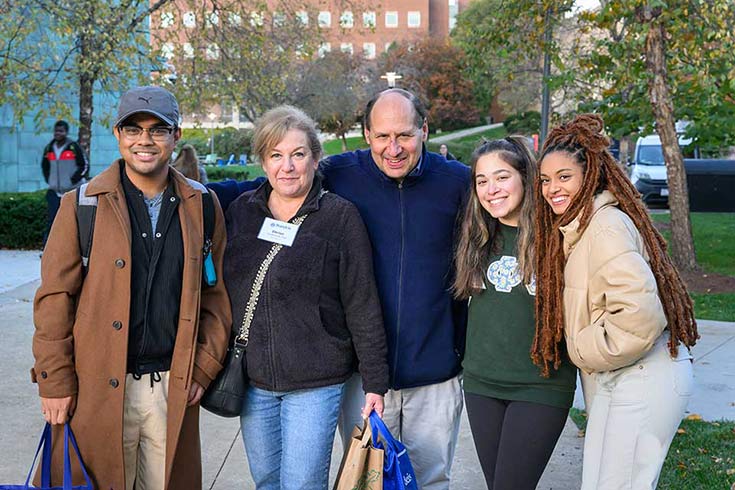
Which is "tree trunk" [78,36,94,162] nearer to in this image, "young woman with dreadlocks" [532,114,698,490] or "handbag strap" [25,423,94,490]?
"handbag strap" [25,423,94,490]

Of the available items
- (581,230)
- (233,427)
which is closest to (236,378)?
(581,230)

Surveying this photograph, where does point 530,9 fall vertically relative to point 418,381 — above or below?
above

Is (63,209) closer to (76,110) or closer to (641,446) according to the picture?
(641,446)

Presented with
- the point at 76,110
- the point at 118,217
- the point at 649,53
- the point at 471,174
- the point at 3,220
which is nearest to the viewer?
the point at 118,217

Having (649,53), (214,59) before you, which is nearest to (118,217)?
(649,53)

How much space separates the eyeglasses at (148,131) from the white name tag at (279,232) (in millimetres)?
520

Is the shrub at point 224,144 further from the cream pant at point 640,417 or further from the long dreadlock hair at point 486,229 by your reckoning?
the cream pant at point 640,417

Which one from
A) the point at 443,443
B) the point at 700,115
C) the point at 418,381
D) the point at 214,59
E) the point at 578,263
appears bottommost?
the point at 443,443

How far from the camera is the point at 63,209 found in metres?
3.23

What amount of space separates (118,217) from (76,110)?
17.5m

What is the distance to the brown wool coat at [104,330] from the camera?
3172 millimetres

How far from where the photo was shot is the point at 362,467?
3.18 m

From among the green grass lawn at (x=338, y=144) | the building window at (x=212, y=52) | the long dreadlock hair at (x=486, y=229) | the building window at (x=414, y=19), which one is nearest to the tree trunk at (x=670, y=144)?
the building window at (x=212, y=52)

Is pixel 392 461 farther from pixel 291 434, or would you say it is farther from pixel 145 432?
pixel 145 432
